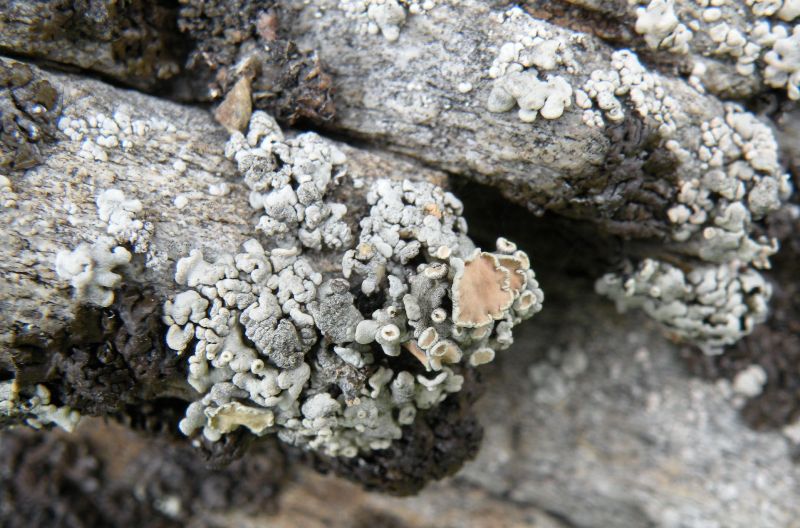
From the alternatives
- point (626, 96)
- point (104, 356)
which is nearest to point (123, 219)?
point (104, 356)

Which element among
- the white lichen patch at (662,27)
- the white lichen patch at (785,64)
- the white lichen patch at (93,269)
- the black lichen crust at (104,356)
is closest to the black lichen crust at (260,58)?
the white lichen patch at (93,269)

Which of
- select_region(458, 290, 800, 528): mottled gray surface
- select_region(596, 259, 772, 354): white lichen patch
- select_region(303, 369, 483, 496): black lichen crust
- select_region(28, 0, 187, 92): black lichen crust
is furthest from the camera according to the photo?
select_region(458, 290, 800, 528): mottled gray surface

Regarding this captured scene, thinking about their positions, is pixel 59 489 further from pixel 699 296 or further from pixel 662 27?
pixel 662 27

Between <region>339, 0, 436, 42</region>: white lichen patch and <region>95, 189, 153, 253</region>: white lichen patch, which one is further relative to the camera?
<region>339, 0, 436, 42</region>: white lichen patch

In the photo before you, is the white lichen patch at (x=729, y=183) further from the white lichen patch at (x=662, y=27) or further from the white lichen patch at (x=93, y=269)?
the white lichen patch at (x=93, y=269)

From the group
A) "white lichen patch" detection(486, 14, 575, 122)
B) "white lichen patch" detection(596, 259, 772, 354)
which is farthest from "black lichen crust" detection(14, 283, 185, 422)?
"white lichen patch" detection(596, 259, 772, 354)

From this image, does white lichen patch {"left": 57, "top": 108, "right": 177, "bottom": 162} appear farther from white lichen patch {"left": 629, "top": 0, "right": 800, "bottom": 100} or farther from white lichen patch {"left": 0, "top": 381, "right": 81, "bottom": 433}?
white lichen patch {"left": 629, "top": 0, "right": 800, "bottom": 100}

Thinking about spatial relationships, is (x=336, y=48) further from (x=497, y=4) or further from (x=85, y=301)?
(x=85, y=301)
